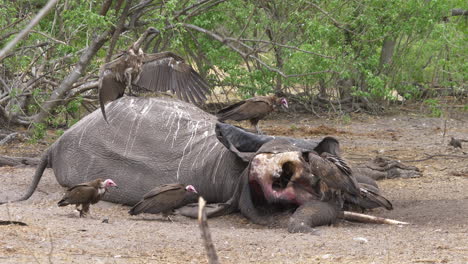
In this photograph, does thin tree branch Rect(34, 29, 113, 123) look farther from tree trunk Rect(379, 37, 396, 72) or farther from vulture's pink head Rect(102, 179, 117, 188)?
tree trunk Rect(379, 37, 396, 72)

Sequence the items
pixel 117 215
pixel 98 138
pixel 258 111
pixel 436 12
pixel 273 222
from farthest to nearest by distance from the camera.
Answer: pixel 436 12, pixel 258 111, pixel 98 138, pixel 117 215, pixel 273 222

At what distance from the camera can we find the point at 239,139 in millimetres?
7848

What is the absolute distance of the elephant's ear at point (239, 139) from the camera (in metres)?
7.79

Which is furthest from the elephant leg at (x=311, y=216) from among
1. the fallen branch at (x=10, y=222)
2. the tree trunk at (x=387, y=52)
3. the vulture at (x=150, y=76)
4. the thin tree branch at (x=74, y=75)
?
the tree trunk at (x=387, y=52)

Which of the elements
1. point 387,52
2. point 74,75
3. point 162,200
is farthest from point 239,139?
point 387,52

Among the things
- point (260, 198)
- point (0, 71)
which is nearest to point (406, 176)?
point (260, 198)

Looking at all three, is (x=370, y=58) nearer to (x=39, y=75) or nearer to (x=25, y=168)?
(x=39, y=75)

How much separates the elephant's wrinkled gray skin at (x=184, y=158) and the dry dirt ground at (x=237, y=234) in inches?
10.6

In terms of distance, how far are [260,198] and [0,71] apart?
6.44 meters

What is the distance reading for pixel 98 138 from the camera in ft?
27.7

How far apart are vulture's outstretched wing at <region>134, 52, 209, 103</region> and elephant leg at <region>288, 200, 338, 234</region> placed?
10.1 ft

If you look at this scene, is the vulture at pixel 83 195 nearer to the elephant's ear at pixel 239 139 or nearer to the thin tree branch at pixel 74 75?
the elephant's ear at pixel 239 139

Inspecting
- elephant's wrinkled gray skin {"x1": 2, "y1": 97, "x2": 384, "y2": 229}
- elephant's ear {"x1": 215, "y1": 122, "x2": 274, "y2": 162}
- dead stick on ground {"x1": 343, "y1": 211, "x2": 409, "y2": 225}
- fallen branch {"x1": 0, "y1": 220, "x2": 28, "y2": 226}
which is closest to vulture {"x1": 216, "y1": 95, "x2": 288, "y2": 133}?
elephant's wrinkled gray skin {"x1": 2, "y1": 97, "x2": 384, "y2": 229}

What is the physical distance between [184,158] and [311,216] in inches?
74.6
